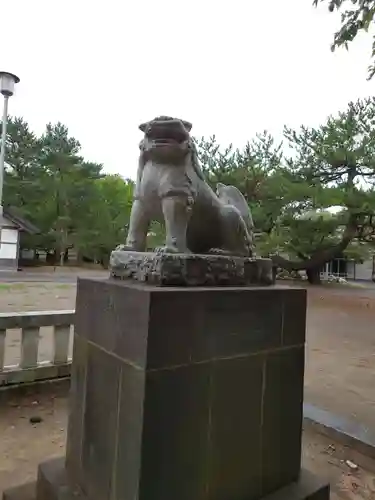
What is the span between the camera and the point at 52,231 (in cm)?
2298

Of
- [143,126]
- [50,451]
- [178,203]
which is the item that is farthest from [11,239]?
[178,203]

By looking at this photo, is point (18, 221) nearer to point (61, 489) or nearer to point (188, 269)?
point (61, 489)

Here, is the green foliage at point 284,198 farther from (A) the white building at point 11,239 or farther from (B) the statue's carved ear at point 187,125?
(B) the statue's carved ear at point 187,125

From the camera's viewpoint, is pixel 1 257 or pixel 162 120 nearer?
pixel 162 120

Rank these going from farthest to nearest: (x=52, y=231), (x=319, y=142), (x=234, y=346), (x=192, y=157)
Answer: (x=52, y=231)
(x=319, y=142)
(x=192, y=157)
(x=234, y=346)

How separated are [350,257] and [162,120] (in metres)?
19.8

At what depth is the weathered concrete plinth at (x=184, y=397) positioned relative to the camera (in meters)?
1.39

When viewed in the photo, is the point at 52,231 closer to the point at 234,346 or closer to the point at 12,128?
the point at 12,128

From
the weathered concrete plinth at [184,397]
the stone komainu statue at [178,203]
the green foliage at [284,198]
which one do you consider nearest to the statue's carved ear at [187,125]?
the stone komainu statue at [178,203]

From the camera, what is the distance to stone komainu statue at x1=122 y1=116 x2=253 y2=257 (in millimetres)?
1731

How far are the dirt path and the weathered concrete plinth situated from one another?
418 millimetres

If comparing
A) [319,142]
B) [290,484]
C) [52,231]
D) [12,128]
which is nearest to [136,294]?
[290,484]

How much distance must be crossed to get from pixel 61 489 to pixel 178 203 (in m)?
1.36

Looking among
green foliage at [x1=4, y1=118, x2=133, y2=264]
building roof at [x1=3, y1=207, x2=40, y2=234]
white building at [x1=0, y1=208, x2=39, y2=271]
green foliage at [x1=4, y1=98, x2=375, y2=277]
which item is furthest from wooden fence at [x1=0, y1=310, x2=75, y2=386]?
green foliage at [x1=4, y1=118, x2=133, y2=264]
